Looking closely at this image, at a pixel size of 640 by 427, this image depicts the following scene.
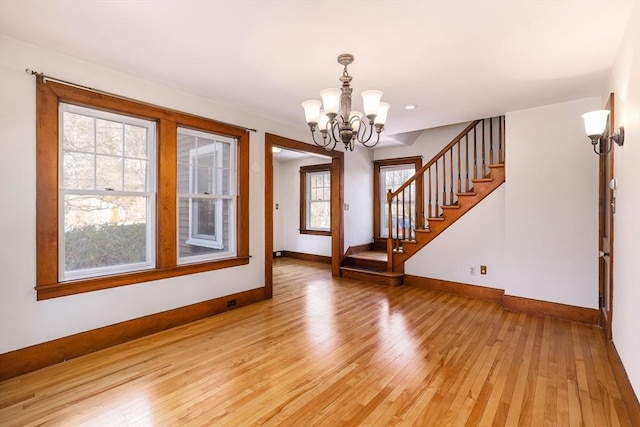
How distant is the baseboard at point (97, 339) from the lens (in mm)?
2405

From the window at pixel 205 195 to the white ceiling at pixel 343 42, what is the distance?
0.65 meters

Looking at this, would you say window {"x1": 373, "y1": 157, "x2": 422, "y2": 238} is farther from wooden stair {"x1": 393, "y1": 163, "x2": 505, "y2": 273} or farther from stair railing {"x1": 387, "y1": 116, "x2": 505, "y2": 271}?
wooden stair {"x1": 393, "y1": 163, "x2": 505, "y2": 273}

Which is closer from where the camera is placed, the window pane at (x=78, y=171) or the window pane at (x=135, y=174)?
the window pane at (x=78, y=171)

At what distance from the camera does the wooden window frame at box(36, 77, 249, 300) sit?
252 cm

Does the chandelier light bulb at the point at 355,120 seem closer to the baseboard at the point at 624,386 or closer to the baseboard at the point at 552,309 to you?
the baseboard at the point at 624,386

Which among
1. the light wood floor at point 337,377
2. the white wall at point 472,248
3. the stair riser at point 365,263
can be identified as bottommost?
the light wood floor at point 337,377

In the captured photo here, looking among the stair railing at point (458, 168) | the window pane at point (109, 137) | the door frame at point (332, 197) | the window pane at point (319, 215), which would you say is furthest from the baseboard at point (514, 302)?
the window pane at point (109, 137)

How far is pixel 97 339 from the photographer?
9.21 feet

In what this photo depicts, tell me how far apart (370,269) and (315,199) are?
241cm

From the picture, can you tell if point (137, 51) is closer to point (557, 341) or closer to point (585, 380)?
point (585, 380)

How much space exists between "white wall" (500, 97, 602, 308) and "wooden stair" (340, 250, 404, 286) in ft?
5.61

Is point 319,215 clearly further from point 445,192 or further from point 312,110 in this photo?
point 312,110

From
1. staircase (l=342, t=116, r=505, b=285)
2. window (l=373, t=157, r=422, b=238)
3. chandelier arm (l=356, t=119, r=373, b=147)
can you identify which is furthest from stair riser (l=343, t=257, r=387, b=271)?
chandelier arm (l=356, t=119, r=373, b=147)

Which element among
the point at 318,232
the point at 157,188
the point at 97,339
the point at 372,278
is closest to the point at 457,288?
the point at 372,278
